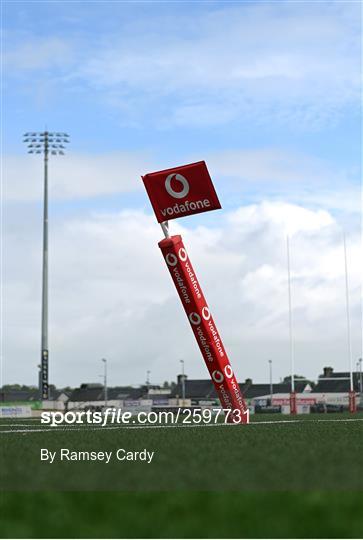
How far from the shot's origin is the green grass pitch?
645 centimetres

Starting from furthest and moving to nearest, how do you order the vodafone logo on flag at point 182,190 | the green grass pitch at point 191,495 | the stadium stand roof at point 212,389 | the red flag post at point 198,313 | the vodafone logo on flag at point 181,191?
the stadium stand roof at point 212,389 → the vodafone logo on flag at point 182,190 → the vodafone logo on flag at point 181,191 → the red flag post at point 198,313 → the green grass pitch at point 191,495

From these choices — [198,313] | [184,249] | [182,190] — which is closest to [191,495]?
[198,313]

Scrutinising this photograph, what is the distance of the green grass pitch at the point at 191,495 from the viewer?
645 centimetres

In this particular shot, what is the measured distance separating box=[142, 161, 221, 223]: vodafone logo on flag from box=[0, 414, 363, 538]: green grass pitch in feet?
37.4

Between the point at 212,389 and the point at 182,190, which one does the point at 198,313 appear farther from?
the point at 212,389

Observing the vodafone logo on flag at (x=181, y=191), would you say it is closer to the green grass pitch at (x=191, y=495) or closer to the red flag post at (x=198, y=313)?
the red flag post at (x=198, y=313)

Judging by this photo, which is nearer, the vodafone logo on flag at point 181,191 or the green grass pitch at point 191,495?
the green grass pitch at point 191,495

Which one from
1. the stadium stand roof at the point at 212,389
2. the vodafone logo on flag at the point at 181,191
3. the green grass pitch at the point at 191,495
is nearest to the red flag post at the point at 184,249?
the vodafone logo on flag at the point at 181,191

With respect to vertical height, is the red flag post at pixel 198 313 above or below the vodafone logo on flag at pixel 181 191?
below

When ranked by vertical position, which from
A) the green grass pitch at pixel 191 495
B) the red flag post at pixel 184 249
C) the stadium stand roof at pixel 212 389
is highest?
the red flag post at pixel 184 249

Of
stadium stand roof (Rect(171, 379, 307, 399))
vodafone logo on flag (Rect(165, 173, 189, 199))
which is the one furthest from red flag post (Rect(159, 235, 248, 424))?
stadium stand roof (Rect(171, 379, 307, 399))

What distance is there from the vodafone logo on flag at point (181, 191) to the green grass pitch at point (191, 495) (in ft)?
37.4

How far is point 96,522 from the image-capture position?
6715 mm

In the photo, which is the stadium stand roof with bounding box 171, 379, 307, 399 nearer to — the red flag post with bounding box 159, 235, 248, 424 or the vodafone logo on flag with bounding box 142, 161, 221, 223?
the red flag post with bounding box 159, 235, 248, 424
